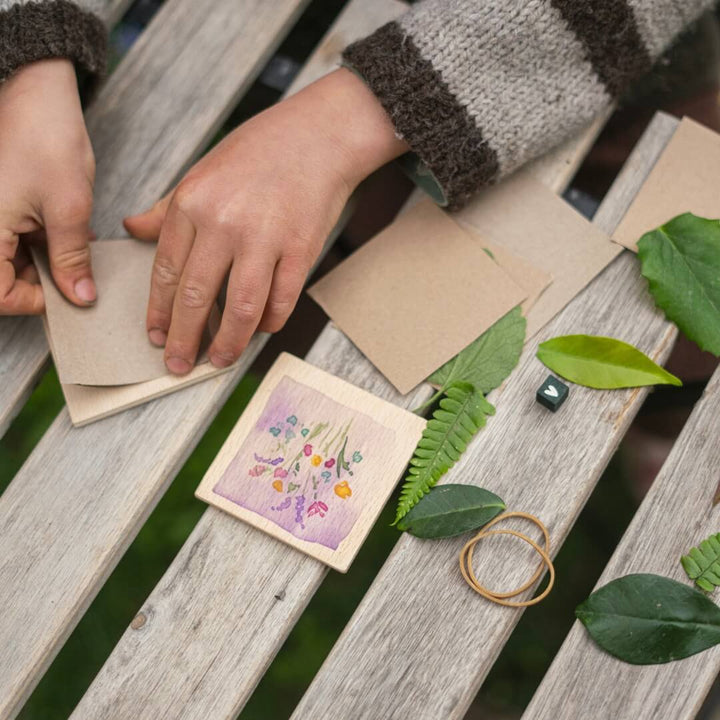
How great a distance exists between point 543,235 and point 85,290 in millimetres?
552

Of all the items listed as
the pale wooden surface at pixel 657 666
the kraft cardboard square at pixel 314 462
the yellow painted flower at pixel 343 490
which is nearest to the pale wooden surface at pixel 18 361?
the kraft cardboard square at pixel 314 462

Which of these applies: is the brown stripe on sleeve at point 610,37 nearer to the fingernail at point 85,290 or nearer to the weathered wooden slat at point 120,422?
the weathered wooden slat at point 120,422

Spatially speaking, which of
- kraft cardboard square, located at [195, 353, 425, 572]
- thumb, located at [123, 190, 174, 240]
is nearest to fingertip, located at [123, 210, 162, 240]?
thumb, located at [123, 190, 174, 240]

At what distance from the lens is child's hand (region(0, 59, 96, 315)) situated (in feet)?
2.84

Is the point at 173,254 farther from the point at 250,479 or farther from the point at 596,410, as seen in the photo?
the point at 596,410

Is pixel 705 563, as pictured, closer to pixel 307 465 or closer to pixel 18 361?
pixel 307 465

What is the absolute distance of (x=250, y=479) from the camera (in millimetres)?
844

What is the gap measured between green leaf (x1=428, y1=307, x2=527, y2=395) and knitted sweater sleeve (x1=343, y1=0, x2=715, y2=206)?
167 mm

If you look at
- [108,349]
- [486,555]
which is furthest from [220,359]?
[486,555]

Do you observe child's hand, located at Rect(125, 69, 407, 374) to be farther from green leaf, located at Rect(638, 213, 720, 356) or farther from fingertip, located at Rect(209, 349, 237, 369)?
green leaf, located at Rect(638, 213, 720, 356)

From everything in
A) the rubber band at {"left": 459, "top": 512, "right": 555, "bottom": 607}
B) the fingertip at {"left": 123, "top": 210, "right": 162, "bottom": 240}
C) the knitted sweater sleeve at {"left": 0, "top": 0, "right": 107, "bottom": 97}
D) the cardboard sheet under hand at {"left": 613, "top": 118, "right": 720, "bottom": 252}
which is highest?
the knitted sweater sleeve at {"left": 0, "top": 0, "right": 107, "bottom": 97}

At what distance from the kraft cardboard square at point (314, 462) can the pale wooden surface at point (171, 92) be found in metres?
0.33

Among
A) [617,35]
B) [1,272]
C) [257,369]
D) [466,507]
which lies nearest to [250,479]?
[466,507]

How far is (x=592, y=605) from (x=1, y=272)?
2.38 feet
